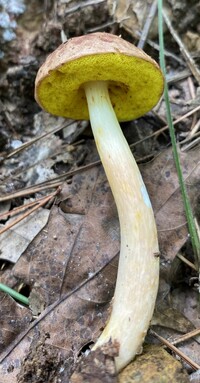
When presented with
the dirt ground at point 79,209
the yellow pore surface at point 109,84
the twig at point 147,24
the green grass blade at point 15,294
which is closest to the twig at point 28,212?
the dirt ground at point 79,209

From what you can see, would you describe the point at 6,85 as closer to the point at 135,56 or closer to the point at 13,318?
the point at 135,56

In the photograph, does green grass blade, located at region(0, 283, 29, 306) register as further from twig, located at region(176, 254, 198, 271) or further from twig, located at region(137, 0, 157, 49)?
twig, located at region(137, 0, 157, 49)

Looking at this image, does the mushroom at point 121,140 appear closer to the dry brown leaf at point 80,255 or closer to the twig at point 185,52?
the dry brown leaf at point 80,255

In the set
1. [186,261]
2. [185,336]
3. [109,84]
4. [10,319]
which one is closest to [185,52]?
[109,84]

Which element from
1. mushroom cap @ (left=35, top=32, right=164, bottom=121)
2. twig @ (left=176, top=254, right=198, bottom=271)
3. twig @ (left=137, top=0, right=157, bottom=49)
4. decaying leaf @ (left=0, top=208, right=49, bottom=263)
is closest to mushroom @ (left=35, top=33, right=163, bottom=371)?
mushroom cap @ (left=35, top=32, right=164, bottom=121)

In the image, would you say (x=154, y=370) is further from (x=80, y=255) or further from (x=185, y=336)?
(x=80, y=255)

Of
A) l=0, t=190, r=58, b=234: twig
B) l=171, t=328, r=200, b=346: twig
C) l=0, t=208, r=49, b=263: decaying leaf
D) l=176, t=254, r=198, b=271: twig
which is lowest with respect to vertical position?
l=171, t=328, r=200, b=346: twig
